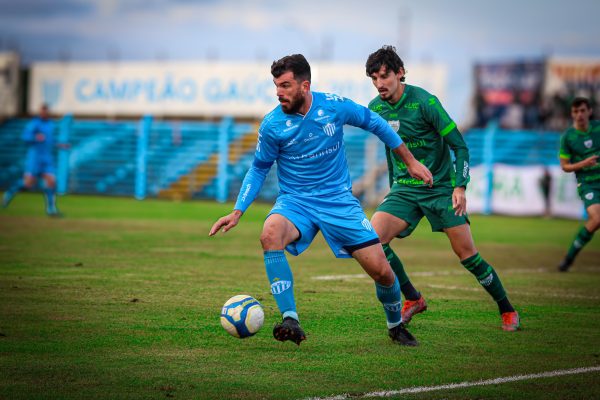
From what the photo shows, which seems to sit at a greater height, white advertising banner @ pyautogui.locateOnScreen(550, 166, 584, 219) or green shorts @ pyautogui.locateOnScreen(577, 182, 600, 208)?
green shorts @ pyautogui.locateOnScreen(577, 182, 600, 208)

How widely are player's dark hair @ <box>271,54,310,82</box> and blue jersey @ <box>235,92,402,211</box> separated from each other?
296 mm

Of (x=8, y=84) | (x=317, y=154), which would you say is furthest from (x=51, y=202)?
(x=8, y=84)

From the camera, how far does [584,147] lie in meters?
13.8

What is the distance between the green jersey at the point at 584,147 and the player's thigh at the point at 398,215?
5508 millimetres

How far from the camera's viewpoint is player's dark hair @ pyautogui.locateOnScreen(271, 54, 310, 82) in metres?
7.32

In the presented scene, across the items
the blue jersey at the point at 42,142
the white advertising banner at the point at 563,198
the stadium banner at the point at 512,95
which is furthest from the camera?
the stadium banner at the point at 512,95

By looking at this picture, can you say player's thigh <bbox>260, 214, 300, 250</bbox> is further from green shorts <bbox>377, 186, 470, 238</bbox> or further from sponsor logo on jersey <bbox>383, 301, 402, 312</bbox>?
green shorts <bbox>377, 186, 470, 238</bbox>

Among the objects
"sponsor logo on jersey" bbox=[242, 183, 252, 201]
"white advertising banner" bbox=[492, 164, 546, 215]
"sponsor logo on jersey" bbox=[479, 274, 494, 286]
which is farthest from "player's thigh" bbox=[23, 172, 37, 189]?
"sponsor logo on jersey" bbox=[242, 183, 252, 201]

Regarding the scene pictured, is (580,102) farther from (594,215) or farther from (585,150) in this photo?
(594,215)

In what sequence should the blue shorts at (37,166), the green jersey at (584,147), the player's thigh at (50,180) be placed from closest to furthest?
the green jersey at (584,147)
the player's thigh at (50,180)
the blue shorts at (37,166)

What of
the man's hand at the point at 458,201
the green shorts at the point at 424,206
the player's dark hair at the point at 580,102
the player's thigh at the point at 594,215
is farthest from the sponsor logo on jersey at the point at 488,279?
the player's dark hair at the point at 580,102

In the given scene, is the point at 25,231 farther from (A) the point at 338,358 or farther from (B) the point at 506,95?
(B) the point at 506,95

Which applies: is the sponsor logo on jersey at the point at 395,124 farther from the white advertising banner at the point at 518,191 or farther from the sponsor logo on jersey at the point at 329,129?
the white advertising banner at the point at 518,191

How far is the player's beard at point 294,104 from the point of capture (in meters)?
7.38
